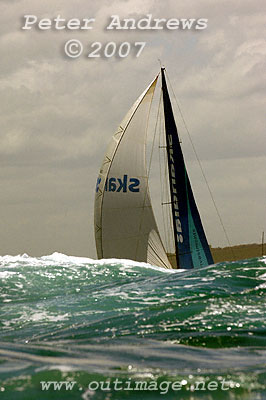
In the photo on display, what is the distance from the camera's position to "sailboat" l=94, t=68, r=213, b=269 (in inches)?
1329

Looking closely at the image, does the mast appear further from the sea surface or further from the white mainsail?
the sea surface

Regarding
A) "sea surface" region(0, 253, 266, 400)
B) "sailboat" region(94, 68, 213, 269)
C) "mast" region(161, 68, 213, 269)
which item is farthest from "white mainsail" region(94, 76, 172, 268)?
"sea surface" region(0, 253, 266, 400)

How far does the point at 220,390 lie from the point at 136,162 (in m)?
28.7

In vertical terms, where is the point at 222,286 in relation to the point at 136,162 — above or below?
below

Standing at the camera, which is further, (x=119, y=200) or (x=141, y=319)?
(x=119, y=200)

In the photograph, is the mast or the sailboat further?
the mast

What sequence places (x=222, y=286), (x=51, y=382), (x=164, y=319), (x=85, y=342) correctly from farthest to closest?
(x=222, y=286) < (x=164, y=319) < (x=85, y=342) < (x=51, y=382)

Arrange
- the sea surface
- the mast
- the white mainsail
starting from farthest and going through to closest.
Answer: the mast → the white mainsail → the sea surface

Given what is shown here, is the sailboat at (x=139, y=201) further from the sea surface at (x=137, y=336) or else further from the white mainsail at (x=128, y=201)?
the sea surface at (x=137, y=336)

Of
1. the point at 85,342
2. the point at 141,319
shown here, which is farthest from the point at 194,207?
the point at 85,342

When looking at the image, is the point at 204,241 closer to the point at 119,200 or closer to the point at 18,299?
the point at 119,200

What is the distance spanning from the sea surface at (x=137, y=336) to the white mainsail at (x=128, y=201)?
42.5 ft

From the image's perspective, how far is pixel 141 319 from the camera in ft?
37.5

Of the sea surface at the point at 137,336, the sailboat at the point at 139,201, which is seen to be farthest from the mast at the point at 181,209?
the sea surface at the point at 137,336
